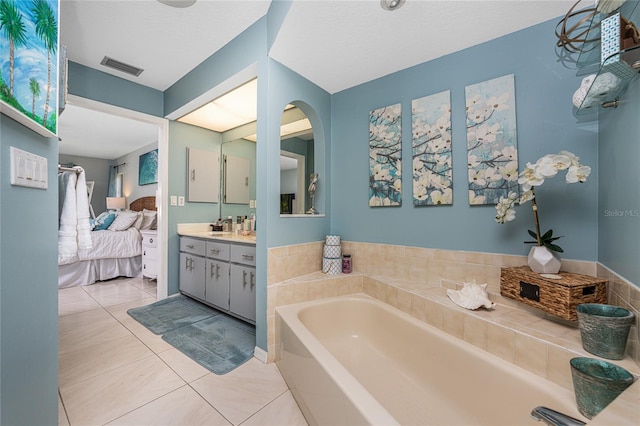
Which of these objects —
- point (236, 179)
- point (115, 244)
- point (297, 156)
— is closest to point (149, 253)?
point (115, 244)

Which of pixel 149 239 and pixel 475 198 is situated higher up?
pixel 475 198

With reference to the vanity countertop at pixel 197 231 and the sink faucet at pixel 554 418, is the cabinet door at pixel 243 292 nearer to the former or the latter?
the vanity countertop at pixel 197 231

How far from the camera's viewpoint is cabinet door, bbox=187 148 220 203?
3.29 m

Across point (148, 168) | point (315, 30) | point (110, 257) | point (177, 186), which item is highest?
point (315, 30)

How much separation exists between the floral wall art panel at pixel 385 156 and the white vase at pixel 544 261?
0.90 meters

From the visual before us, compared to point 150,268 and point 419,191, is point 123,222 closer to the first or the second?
point 150,268

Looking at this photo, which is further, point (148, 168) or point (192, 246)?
point (148, 168)

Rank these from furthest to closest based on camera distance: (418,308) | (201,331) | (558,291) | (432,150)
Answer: (201,331) → (432,150) → (418,308) → (558,291)

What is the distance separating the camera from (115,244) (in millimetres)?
3908

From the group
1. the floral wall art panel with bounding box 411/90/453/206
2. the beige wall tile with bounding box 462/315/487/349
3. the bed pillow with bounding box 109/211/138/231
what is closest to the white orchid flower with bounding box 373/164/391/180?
the floral wall art panel with bounding box 411/90/453/206

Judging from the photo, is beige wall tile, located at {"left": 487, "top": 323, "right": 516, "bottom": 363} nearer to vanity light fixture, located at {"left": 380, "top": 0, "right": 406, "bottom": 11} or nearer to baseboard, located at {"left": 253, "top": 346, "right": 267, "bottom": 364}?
baseboard, located at {"left": 253, "top": 346, "right": 267, "bottom": 364}

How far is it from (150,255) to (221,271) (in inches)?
68.1

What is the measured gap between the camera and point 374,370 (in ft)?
5.53

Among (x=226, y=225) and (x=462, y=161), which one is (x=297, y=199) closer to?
(x=226, y=225)
